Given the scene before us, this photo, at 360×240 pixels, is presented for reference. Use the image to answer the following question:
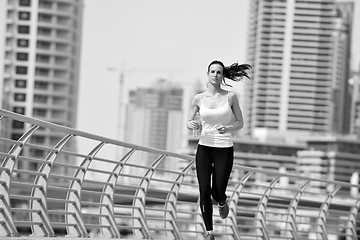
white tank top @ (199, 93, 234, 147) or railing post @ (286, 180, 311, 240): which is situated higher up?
white tank top @ (199, 93, 234, 147)

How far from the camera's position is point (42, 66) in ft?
538

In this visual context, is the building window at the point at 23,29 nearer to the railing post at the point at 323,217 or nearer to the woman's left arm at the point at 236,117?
the railing post at the point at 323,217

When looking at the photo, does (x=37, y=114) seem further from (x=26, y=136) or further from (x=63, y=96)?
(x=26, y=136)

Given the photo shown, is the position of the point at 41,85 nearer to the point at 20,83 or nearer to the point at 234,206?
the point at 20,83

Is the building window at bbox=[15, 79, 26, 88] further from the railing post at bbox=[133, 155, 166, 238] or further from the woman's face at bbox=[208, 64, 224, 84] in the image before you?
the woman's face at bbox=[208, 64, 224, 84]

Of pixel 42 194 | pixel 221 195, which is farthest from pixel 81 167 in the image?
pixel 221 195

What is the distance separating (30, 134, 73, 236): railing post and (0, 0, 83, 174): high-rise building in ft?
485

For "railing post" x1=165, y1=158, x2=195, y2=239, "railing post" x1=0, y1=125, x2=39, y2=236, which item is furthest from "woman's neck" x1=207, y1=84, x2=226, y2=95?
"railing post" x1=165, y1=158, x2=195, y2=239

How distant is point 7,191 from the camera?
11625 millimetres

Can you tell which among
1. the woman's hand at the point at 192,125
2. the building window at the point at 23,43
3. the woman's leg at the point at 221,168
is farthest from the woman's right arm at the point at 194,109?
the building window at the point at 23,43

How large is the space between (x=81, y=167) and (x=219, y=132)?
64.3 inches

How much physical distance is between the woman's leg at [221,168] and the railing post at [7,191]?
1.75 m

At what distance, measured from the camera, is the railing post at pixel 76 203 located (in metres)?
12.7

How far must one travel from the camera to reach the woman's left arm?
11.8m
